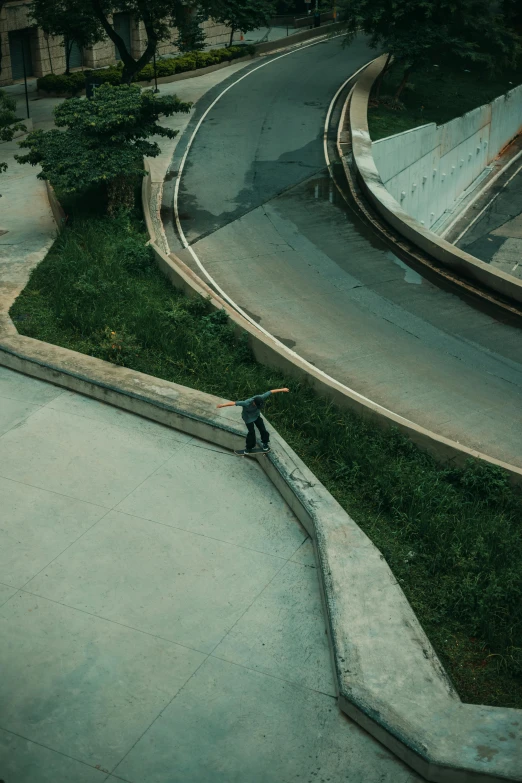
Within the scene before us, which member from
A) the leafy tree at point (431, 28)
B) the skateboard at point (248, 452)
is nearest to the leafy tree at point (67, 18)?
the leafy tree at point (431, 28)

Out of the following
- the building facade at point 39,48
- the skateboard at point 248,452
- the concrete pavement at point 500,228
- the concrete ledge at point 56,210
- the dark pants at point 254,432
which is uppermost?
the building facade at point 39,48

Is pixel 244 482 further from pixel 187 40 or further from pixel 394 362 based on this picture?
pixel 187 40

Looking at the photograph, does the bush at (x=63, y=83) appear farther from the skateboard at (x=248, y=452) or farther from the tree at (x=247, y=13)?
the skateboard at (x=248, y=452)

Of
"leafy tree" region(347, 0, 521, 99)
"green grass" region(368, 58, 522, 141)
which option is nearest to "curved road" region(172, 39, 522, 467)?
"green grass" region(368, 58, 522, 141)

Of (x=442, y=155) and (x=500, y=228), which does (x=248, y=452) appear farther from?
(x=442, y=155)

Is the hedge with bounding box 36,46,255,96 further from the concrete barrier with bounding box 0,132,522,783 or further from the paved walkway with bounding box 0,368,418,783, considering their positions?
the paved walkway with bounding box 0,368,418,783

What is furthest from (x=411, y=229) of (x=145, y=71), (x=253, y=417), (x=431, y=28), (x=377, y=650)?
(x=145, y=71)
